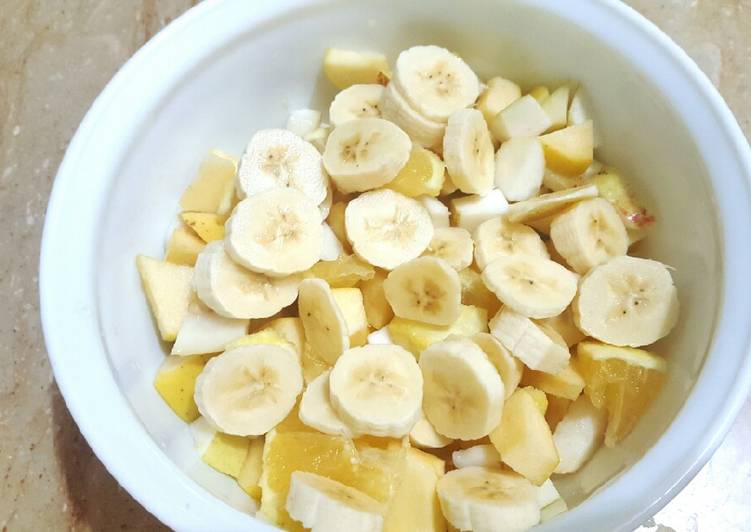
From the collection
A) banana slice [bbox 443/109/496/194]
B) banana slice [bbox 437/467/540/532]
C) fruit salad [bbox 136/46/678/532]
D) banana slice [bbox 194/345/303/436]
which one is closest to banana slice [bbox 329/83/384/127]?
fruit salad [bbox 136/46/678/532]

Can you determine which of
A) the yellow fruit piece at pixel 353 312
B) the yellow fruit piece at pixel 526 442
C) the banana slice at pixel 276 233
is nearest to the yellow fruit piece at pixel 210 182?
the banana slice at pixel 276 233

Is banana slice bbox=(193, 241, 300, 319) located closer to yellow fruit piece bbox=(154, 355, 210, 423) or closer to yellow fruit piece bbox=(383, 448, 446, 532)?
yellow fruit piece bbox=(154, 355, 210, 423)

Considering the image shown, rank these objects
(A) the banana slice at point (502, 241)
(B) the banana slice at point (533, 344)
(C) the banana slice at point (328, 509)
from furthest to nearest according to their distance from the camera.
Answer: (A) the banana slice at point (502, 241)
(B) the banana slice at point (533, 344)
(C) the banana slice at point (328, 509)

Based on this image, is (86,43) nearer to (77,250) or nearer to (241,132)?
(241,132)

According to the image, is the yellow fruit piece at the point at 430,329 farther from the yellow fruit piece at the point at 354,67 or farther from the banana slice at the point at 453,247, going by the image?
the yellow fruit piece at the point at 354,67

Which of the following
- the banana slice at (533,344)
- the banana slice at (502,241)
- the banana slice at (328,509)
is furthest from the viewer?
the banana slice at (502,241)

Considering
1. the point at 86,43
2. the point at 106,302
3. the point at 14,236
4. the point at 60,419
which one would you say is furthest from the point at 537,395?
the point at 86,43
